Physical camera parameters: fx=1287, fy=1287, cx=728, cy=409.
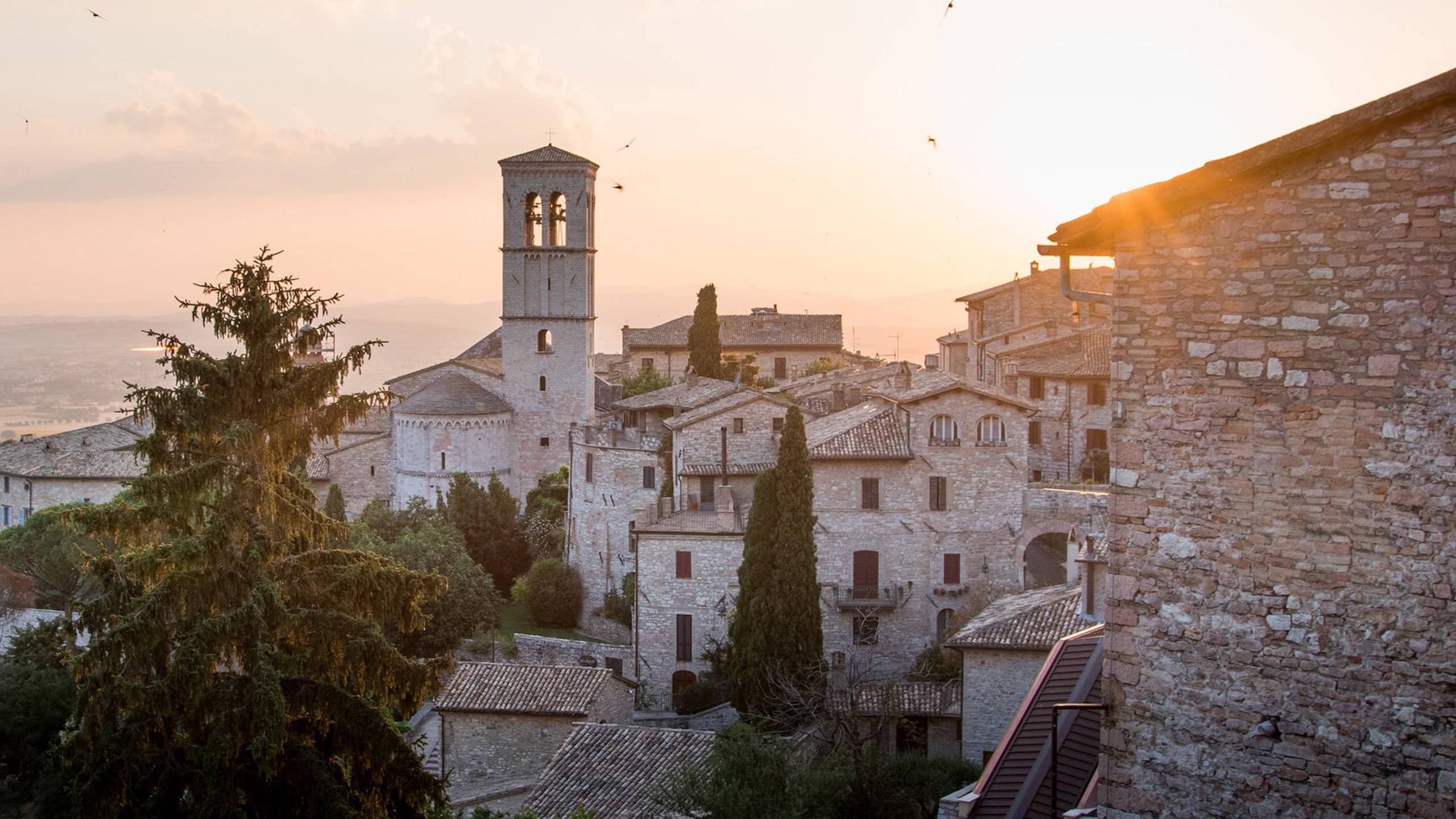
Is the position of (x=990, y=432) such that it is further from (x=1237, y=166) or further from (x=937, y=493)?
(x=1237, y=166)

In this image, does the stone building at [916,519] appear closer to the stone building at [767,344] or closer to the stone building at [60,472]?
the stone building at [60,472]

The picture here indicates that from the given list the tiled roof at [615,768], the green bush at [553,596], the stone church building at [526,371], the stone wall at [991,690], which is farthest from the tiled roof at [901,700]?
the stone church building at [526,371]

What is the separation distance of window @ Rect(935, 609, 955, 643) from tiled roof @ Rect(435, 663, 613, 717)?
7419 millimetres

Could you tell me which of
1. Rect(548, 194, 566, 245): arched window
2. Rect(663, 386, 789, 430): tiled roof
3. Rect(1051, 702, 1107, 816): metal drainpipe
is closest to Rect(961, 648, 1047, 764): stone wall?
Rect(663, 386, 789, 430): tiled roof

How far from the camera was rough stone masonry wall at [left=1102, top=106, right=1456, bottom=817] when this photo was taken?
5184 millimetres

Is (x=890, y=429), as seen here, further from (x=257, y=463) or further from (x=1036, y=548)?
(x=257, y=463)

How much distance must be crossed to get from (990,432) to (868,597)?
170 inches

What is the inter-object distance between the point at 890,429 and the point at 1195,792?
21827mm

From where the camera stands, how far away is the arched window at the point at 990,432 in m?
27.1

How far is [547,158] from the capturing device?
46094 millimetres

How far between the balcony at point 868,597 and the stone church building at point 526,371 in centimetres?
2052

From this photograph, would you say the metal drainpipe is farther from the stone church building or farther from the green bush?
the stone church building

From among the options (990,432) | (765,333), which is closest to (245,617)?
(990,432)

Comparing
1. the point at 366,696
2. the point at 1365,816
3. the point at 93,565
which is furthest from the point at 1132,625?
the point at 93,565
